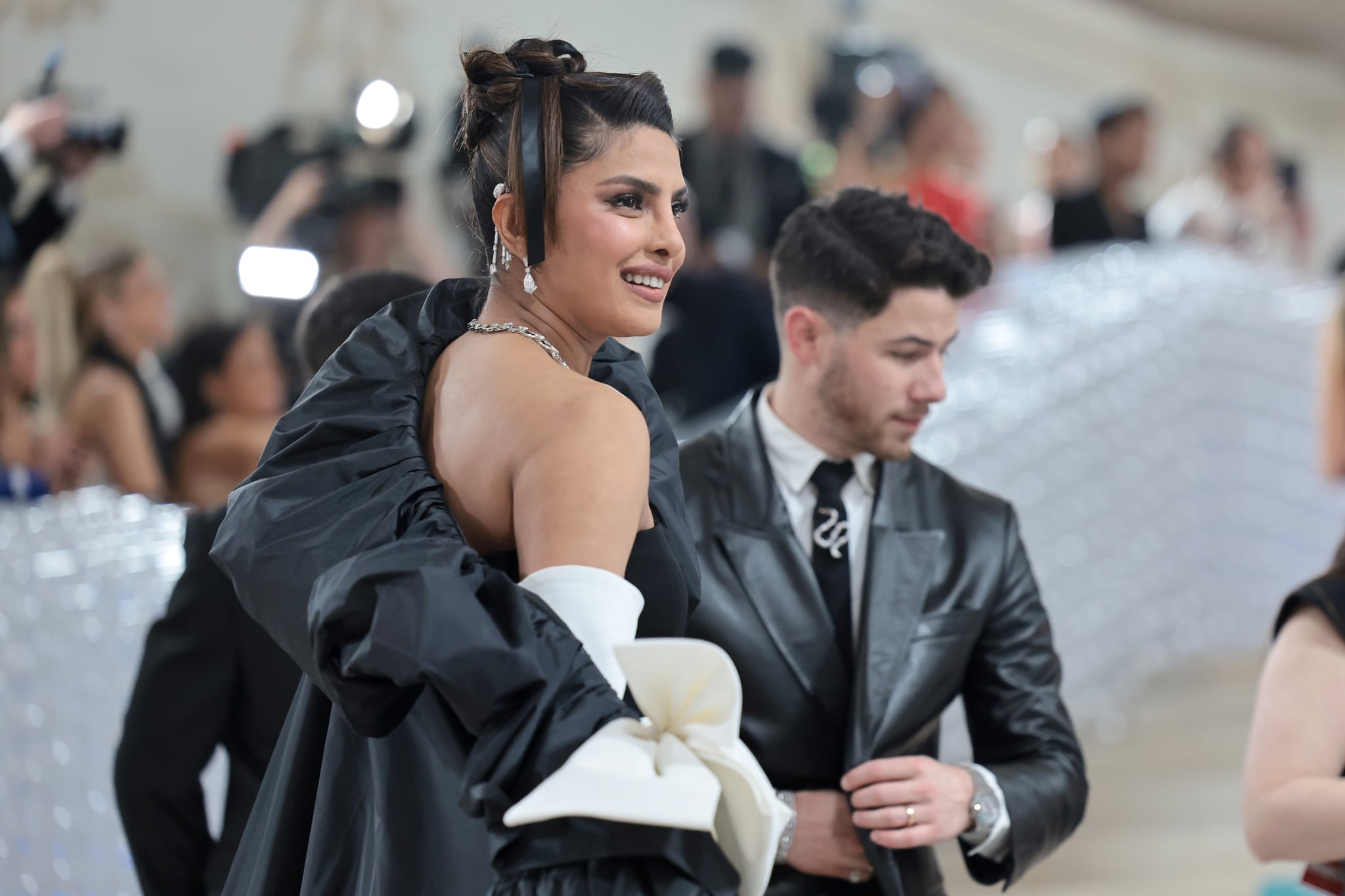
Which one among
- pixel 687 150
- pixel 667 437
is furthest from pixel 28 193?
pixel 667 437

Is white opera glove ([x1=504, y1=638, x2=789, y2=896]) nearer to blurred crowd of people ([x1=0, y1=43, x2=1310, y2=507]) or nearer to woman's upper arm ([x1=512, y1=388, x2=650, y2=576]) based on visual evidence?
woman's upper arm ([x1=512, y1=388, x2=650, y2=576])

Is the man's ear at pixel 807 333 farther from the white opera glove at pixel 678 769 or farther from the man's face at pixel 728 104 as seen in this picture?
the man's face at pixel 728 104

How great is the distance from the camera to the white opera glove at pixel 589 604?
1.09 m

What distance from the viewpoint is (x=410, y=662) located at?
1.06 metres

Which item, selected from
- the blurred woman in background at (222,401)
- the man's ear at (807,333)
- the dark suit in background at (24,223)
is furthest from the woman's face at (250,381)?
the man's ear at (807,333)

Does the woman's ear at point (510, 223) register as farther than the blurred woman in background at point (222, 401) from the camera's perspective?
No

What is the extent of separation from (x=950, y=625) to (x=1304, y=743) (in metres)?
0.47

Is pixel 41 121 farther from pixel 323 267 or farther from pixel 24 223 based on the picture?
pixel 323 267

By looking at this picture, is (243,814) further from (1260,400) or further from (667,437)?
(1260,400)

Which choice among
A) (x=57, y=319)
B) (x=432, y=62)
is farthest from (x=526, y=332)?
(x=432, y=62)

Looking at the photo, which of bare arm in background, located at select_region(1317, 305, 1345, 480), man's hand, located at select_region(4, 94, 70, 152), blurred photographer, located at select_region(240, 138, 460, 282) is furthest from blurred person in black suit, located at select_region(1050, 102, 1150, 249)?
man's hand, located at select_region(4, 94, 70, 152)

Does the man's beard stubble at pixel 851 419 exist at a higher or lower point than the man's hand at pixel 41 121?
lower

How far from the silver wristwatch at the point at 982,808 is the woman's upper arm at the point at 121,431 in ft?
9.67

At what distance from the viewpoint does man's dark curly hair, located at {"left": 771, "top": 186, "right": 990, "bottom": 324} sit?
6.53 feet
